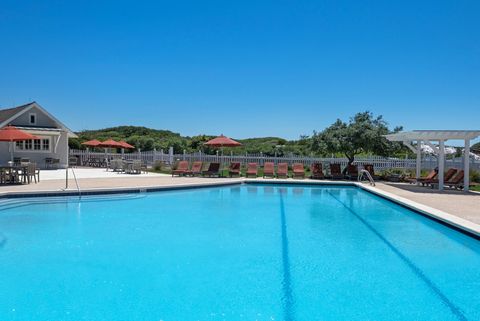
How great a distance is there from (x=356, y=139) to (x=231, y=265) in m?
13.2

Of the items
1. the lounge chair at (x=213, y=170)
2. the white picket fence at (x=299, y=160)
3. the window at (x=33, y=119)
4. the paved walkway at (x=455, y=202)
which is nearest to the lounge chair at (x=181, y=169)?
the lounge chair at (x=213, y=170)

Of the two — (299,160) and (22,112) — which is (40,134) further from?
(299,160)

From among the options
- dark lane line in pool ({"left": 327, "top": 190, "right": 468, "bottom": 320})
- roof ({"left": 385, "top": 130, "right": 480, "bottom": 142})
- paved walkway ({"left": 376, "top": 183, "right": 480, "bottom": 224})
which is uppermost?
roof ({"left": 385, "top": 130, "right": 480, "bottom": 142})

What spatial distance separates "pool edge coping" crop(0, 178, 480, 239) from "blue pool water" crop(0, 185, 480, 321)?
200 mm

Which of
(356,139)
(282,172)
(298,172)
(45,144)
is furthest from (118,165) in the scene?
(356,139)

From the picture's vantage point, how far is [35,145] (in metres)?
22.7

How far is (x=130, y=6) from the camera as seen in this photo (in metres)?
15.8

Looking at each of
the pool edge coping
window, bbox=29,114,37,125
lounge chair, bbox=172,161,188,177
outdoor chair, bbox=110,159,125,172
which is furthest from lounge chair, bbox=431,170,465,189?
window, bbox=29,114,37,125

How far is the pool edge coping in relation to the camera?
774 cm

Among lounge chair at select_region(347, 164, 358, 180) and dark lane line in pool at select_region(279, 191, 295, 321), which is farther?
lounge chair at select_region(347, 164, 358, 180)

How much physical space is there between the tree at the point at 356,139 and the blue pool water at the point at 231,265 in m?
7.19

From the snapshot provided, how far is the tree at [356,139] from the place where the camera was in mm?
17672

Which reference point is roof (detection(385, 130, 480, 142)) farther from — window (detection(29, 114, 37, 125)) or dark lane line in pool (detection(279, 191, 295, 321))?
window (detection(29, 114, 37, 125))

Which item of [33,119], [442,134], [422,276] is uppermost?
[33,119]
